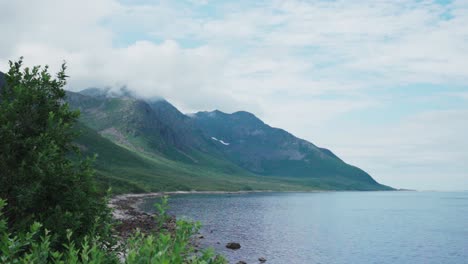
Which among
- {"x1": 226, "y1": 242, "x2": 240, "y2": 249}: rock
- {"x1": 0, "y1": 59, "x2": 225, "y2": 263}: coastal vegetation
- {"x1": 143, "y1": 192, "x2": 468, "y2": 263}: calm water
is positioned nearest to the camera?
{"x1": 0, "y1": 59, "x2": 225, "y2": 263}: coastal vegetation

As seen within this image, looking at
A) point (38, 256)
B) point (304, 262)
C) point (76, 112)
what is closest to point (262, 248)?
point (304, 262)

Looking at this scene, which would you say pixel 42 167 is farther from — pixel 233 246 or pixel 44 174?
pixel 233 246

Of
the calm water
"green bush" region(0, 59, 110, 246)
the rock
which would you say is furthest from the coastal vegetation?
the rock

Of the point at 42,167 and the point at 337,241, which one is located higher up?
the point at 42,167

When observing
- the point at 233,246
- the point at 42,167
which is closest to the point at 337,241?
the point at 233,246

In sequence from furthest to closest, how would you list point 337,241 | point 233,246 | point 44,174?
point 337,241, point 233,246, point 44,174

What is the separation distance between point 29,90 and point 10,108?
115 centimetres

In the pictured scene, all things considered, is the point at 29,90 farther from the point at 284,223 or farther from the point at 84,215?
the point at 284,223

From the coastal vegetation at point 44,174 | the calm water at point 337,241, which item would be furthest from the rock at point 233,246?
the coastal vegetation at point 44,174

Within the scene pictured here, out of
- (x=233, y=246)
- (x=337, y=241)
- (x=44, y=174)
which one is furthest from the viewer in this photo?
(x=337, y=241)

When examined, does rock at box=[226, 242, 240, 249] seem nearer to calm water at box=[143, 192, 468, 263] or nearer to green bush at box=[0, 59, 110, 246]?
calm water at box=[143, 192, 468, 263]

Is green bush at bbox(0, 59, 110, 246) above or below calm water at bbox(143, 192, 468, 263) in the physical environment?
above

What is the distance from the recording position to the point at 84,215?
16.2 meters

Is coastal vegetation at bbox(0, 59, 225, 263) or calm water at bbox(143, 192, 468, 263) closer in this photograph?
coastal vegetation at bbox(0, 59, 225, 263)
